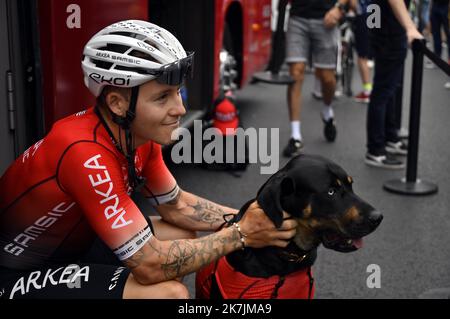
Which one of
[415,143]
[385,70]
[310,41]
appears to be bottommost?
[415,143]

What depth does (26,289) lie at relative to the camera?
2865 millimetres

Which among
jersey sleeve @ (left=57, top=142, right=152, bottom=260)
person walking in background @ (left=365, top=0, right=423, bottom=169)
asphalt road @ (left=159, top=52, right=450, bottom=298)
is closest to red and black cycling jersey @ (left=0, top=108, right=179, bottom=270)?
jersey sleeve @ (left=57, top=142, right=152, bottom=260)

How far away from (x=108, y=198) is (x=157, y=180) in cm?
60

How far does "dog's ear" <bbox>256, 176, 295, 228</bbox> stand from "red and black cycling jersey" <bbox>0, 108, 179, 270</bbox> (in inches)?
17.1

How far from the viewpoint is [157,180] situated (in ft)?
11.1

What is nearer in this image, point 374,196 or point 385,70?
point 374,196

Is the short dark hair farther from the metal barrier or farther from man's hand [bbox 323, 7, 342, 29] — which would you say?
man's hand [bbox 323, 7, 342, 29]

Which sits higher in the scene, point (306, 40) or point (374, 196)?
point (306, 40)

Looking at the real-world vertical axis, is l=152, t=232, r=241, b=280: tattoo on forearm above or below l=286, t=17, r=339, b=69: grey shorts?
below

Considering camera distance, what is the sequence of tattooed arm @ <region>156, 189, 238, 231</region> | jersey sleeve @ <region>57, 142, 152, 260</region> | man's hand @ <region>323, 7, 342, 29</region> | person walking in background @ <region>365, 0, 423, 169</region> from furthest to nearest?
man's hand @ <region>323, 7, 342, 29</region>, person walking in background @ <region>365, 0, 423, 169</region>, tattooed arm @ <region>156, 189, 238, 231</region>, jersey sleeve @ <region>57, 142, 152, 260</region>

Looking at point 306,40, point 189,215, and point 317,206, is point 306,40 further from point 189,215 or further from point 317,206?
point 317,206

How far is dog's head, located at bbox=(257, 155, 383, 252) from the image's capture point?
2912 mm

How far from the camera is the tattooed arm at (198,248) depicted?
9.39 feet

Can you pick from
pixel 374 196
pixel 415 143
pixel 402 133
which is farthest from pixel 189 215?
pixel 402 133
